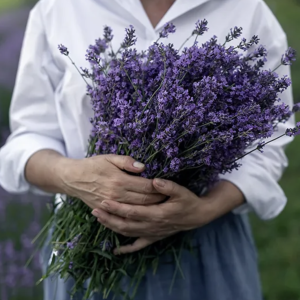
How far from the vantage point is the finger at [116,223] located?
4.21 ft

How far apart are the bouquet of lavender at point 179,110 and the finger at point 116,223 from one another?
0.19 ft

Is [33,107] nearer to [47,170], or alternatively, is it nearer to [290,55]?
[47,170]

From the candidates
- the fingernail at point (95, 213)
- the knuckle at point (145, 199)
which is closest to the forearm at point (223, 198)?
the knuckle at point (145, 199)

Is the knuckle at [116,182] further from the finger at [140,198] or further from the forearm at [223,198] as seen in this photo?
the forearm at [223,198]

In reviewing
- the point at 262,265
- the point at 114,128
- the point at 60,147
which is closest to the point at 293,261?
the point at 262,265

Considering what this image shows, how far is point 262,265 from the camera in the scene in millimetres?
3246

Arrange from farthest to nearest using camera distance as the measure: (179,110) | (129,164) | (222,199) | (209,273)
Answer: (209,273)
(222,199)
(129,164)
(179,110)

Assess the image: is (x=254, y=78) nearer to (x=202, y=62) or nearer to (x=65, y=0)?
(x=202, y=62)

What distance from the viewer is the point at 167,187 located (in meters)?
1.22

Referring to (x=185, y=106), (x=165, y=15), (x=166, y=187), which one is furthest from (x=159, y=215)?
(x=165, y=15)

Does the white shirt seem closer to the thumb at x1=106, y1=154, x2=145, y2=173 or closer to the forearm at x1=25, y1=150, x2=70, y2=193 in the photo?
the forearm at x1=25, y1=150, x2=70, y2=193

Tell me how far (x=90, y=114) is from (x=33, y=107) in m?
0.19

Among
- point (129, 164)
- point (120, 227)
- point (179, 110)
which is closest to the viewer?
point (179, 110)

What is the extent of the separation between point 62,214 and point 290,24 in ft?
16.7
